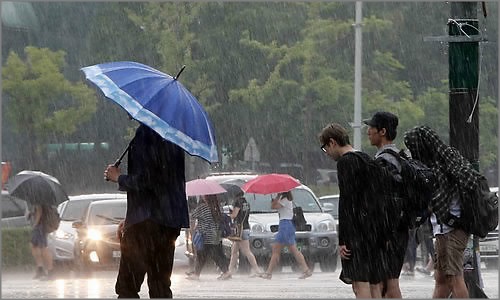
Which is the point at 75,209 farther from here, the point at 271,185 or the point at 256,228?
the point at 271,185

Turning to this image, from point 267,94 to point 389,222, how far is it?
3684cm

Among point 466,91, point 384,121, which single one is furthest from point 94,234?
point 384,121

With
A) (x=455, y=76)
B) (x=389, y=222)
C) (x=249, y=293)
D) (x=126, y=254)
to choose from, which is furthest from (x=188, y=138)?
(x=249, y=293)

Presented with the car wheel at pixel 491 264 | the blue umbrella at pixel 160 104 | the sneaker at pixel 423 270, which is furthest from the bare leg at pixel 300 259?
the blue umbrella at pixel 160 104

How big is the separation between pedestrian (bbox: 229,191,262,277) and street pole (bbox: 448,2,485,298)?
10090 mm

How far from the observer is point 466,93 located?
12109 millimetres

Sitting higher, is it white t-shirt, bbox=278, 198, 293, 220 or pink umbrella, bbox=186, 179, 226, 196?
pink umbrella, bbox=186, 179, 226, 196

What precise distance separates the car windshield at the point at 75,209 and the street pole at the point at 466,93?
1596cm

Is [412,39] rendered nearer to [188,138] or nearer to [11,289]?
[11,289]

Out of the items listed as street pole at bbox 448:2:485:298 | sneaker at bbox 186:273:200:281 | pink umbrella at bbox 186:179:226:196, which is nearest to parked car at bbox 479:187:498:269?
pink umbrella at bbox 186:179:226:196

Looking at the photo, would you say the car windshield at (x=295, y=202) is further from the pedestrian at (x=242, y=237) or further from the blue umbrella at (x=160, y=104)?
the blue umbrella at (x=160, y=104)

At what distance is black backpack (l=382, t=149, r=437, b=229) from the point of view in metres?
10.5

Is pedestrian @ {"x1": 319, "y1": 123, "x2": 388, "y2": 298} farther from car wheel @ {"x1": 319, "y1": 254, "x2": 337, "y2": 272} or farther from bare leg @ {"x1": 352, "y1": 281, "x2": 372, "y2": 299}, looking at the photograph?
car wheel @ {"x1": 319, "y1": 254, "x2": 337, "y2": 272}

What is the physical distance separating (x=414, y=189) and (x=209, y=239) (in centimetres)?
1112
